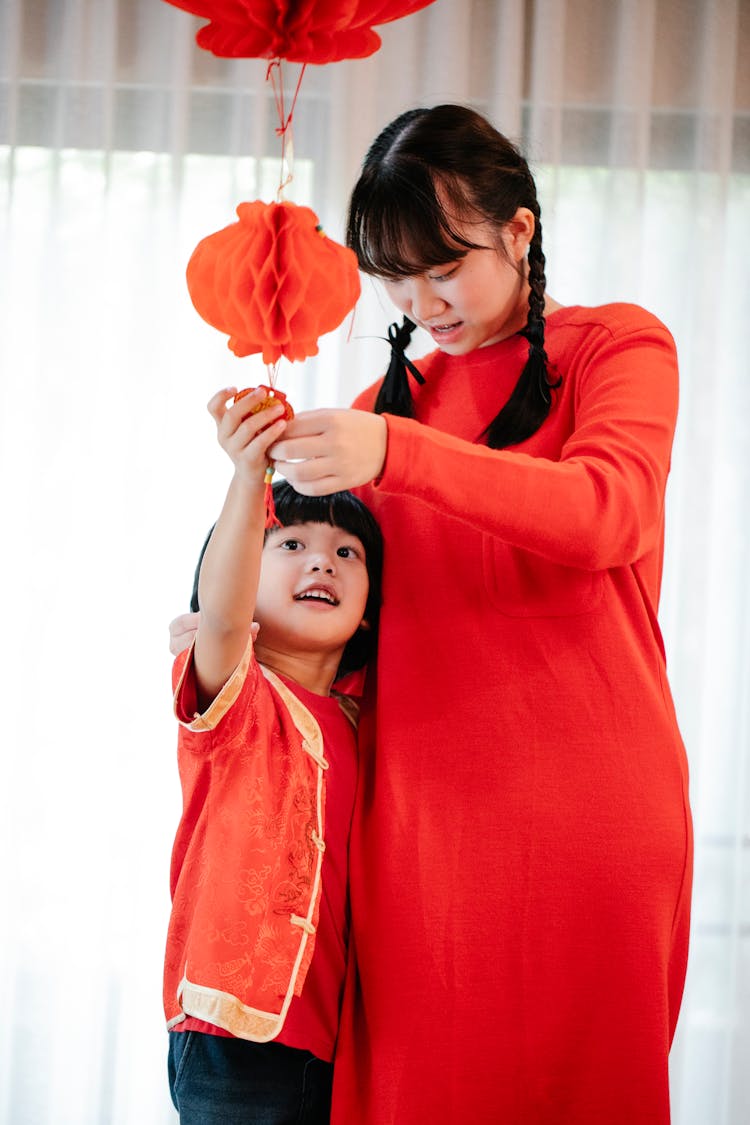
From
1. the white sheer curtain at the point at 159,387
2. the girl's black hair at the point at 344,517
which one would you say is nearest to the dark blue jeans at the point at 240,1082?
the girl's black hair at the point at 344,517

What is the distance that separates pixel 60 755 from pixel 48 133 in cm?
120

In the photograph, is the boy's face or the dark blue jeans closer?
→ the dark blue jeans

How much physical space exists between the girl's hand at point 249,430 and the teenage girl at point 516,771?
0.18 m

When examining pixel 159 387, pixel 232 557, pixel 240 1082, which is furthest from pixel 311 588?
pixel 159 387

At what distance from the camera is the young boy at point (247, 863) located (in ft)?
3.11

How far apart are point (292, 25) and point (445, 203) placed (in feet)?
0.73

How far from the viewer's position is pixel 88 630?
6.89ft

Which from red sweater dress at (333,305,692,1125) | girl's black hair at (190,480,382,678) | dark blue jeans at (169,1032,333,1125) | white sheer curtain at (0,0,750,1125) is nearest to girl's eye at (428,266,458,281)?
red sweater dress at (333,305,692,1125)

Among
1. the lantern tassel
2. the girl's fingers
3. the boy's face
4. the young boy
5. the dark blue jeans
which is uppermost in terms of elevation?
the girl's fingers

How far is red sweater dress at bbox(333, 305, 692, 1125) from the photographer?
3.15ft

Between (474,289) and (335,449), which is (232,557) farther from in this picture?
(474,289)

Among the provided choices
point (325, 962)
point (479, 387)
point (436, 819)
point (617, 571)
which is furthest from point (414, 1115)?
point (479, 387)

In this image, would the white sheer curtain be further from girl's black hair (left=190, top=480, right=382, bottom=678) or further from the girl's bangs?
the girl's bangs

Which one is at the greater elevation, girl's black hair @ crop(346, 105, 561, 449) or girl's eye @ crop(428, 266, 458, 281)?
girl's black hair @ crop(346, 105, 561, 449)
